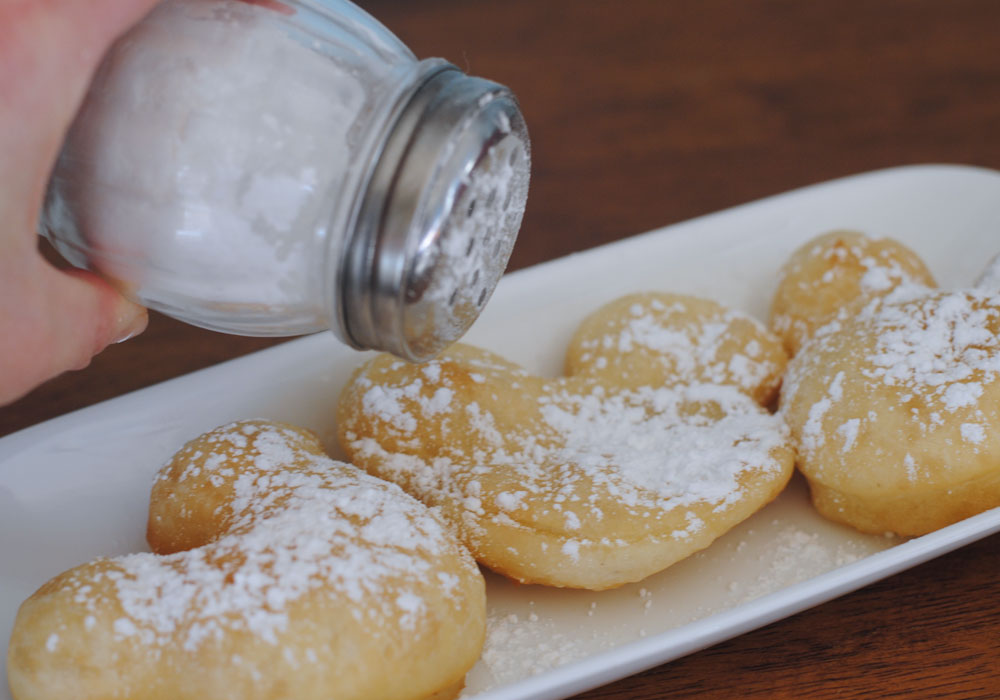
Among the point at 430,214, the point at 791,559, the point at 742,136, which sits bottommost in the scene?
the point at 791,559

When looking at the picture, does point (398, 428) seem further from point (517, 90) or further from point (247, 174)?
point (517, 90)

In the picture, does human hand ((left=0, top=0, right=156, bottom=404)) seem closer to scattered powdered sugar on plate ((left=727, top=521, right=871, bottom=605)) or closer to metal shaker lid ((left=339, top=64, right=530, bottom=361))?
metal shaker lid ((left=339, top=64, right=530, bottom=361))

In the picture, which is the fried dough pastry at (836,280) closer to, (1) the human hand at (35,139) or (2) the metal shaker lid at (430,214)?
(2) the metal shaker lid at (430,214)

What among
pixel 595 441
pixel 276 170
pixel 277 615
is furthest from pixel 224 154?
pixel 595 441

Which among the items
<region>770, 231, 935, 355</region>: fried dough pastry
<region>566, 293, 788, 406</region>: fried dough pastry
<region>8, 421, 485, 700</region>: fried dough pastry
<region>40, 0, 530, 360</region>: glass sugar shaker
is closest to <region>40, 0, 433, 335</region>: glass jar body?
<region>40, 0, 530, 360</region>: glass sugar shaker

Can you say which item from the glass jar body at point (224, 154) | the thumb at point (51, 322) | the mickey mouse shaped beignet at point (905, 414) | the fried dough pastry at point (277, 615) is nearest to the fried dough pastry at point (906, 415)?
the mickey mouse shaped beignet at point (905, 414)

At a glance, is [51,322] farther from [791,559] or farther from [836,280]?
[836,280]

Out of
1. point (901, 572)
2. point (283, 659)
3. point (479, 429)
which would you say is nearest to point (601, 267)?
point (479, 429)
